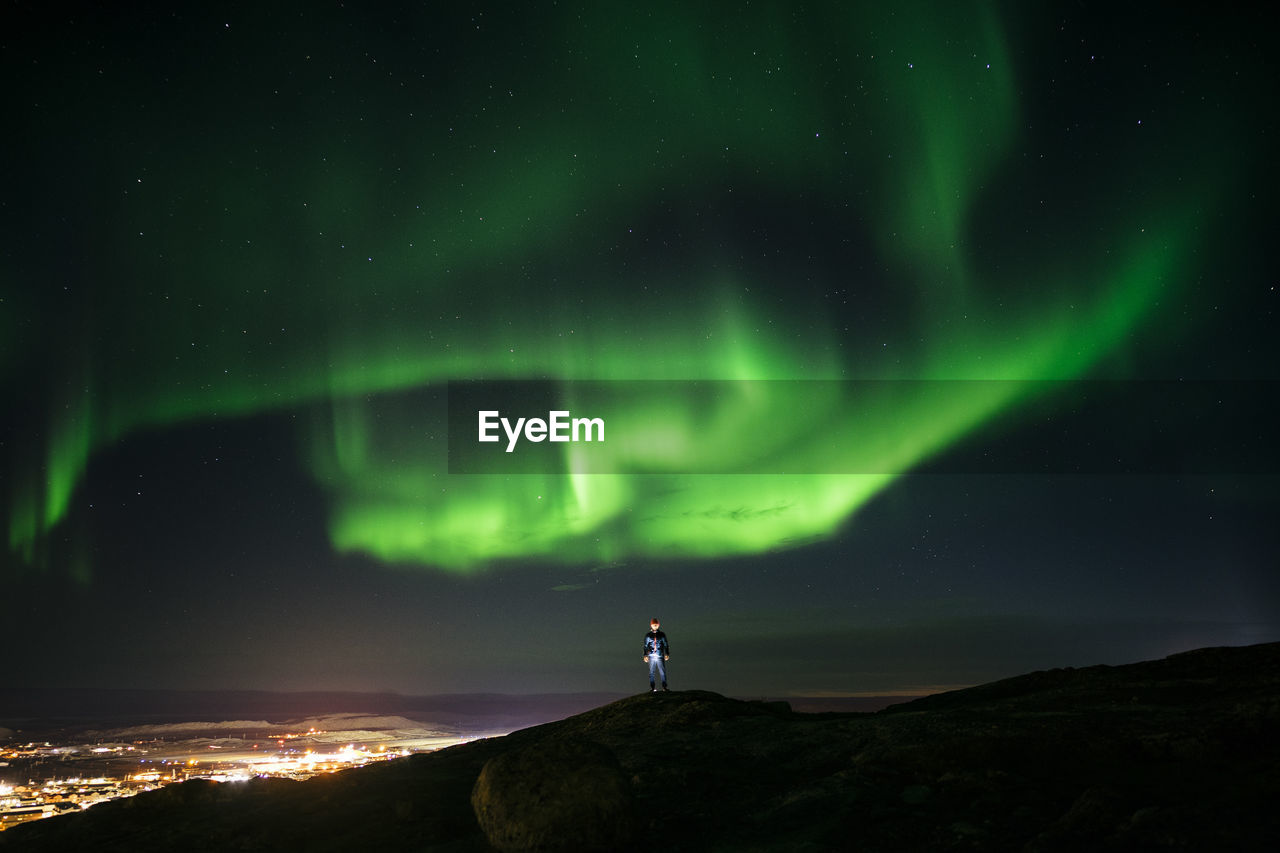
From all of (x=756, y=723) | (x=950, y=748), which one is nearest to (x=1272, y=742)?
(x=950, y=748)

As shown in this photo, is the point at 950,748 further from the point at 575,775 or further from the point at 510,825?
the point at 510,825

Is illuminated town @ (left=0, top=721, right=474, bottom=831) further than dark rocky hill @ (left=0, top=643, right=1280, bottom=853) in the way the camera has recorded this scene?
Yes

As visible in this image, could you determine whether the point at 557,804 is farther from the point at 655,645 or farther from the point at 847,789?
the point at 655,645

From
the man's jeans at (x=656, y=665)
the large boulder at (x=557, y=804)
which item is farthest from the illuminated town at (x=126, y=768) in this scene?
the large boulder at (x=557, y=804)

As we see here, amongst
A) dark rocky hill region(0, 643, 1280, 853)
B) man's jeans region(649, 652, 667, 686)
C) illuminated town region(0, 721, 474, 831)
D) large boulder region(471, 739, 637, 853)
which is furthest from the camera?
illuminated town region(0, 721, 474, 831)

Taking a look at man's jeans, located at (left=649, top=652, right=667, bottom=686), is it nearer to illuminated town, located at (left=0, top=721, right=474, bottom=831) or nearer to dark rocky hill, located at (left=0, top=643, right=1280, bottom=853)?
dark rocky hill, located at (left=0, top=643, right=1280, bottom=853)

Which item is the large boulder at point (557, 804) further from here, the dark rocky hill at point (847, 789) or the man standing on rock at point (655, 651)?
the man standing on rock at point (655, 651)

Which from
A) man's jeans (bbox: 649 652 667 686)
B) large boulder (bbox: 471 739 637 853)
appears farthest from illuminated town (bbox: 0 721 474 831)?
large boulder (bbox: 471 739 637 853)
